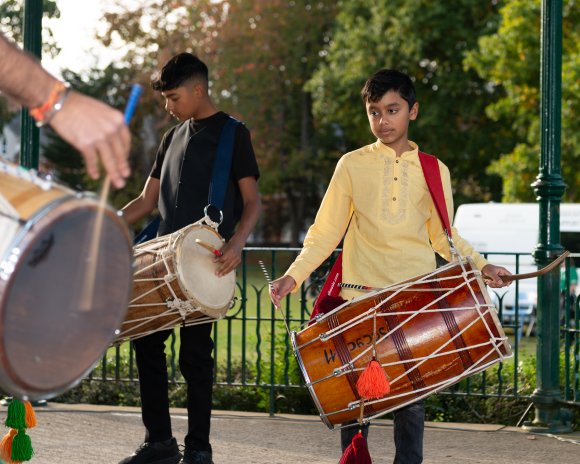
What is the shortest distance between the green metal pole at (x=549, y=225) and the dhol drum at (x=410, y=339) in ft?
8.53

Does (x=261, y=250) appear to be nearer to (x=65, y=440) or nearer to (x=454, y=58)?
(x=65, y=440)

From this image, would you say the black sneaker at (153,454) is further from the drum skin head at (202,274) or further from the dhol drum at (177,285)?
the drum skin head at (202,274)

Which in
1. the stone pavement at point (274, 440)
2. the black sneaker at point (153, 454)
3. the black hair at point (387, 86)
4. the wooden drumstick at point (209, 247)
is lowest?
the stone pavement at point (274, 440)

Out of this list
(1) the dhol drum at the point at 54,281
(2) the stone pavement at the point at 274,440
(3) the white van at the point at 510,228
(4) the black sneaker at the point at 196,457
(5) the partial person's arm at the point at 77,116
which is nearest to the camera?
(1) the dhol drum at the point at 54,281

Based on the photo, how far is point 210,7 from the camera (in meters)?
38.5

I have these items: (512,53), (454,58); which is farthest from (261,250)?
(454,58)

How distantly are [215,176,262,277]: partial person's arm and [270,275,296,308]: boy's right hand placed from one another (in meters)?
0.36

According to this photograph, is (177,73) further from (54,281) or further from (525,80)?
(525,80)

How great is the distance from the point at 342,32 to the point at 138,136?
12016 millimetres

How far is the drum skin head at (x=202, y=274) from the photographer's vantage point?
474cm

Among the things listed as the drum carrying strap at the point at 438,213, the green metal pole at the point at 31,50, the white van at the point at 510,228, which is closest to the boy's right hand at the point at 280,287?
the drum carrying strap at the point at 438,213

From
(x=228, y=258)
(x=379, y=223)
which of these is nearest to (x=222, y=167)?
(x=228, y=258)

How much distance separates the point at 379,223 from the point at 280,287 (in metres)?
0.52

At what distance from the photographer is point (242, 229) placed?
5.29 metres
